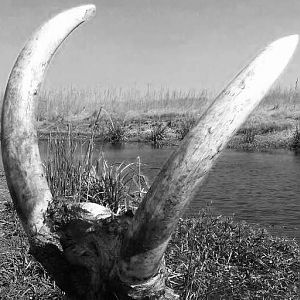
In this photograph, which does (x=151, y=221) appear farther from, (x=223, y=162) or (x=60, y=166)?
(x=223, y=162)

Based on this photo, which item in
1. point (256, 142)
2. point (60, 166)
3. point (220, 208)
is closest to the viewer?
point (60, 166)

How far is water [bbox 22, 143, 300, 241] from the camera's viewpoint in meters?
8.94

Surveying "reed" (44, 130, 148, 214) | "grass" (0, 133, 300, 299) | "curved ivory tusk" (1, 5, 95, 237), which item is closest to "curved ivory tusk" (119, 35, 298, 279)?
"curved ivory tusk" (1, 5, 95, 237)

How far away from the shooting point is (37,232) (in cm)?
230

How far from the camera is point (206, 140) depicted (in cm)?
185

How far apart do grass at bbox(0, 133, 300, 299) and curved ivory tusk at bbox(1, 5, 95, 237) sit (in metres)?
2.30

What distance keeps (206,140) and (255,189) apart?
9974 mm

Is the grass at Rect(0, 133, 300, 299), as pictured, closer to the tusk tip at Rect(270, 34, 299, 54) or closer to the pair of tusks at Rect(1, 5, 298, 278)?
the pair of tusks at Rect(1, 5, 298, 278)

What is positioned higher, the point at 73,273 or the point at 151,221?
the point at 151,221

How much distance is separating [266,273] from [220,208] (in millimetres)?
3421

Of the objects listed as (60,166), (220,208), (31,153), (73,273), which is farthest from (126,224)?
(220,208)

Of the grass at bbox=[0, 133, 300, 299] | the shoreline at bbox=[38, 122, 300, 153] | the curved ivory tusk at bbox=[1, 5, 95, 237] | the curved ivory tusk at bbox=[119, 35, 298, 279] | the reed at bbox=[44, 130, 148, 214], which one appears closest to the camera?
the curved ivory tusk at bbox=[119, 35, 298, 279]

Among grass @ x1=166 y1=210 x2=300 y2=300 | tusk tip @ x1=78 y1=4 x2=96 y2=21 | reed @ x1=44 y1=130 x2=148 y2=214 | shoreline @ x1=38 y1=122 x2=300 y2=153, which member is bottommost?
shoreline @ x1=38 y1=122 x2=300 y2=153

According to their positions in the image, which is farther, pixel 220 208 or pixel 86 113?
pixel 86 113
